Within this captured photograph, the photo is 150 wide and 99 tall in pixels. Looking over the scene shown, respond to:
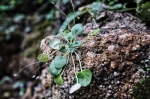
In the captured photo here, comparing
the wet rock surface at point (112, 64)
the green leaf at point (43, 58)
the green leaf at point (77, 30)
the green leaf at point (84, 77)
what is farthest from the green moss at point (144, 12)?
the green leaf at point (43, 58)

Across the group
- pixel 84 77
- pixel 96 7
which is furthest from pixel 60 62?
pixel 96 7

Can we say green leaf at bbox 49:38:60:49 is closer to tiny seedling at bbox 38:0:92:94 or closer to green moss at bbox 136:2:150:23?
tiny seedling at bbox 38:0:92:94

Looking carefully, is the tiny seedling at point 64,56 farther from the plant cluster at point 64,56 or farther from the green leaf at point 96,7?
the green leaf at point 96,7

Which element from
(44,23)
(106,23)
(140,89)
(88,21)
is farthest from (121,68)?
(44,23)

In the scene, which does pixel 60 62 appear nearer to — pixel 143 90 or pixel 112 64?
pixel 112 64

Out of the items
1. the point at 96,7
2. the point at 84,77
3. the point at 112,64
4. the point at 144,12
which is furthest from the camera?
the point at 96,7

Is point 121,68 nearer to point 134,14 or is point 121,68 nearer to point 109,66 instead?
point 109,66

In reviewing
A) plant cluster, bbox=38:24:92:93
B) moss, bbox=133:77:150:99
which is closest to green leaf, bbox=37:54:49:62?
plant cluster, bbox=38:24:92:93
